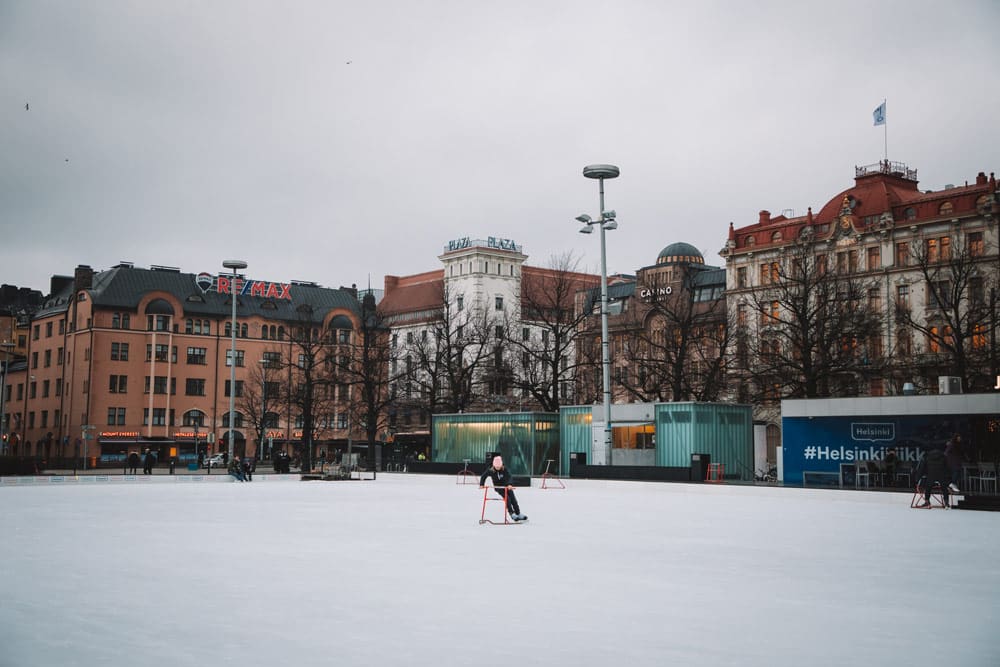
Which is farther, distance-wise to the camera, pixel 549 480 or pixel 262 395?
pixel 262 395

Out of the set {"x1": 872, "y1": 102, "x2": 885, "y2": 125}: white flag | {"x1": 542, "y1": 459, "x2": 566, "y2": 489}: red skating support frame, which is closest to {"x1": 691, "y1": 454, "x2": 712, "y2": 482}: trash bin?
{"x1": 542, "y1": 459, "x2": 566, "y2": 489}: red skating support frame

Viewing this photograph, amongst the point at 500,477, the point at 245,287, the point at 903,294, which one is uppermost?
the point at 245,287

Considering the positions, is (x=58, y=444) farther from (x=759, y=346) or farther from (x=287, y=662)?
(x=287, y=662)

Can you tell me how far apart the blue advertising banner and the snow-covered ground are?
37.8 ft

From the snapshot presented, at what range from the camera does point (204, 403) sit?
305 ft

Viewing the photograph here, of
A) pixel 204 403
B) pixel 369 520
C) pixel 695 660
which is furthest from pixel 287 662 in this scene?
pixel 204 403

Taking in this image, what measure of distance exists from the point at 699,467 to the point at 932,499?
952cm

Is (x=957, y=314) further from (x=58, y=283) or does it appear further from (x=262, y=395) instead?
(x=58, y=283)

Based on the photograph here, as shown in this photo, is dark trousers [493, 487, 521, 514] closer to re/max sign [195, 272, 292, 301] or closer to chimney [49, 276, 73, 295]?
re/max sign [195, 272, 292, 301]

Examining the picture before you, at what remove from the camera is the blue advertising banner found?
Answer: 32844mm

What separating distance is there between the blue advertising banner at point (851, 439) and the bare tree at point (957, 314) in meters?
11.9

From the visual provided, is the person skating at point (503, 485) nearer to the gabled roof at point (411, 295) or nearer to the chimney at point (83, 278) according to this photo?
the chimney at point (83, 278)

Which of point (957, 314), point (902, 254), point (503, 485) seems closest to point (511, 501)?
point (503, 485)

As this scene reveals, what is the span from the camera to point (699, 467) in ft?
122
